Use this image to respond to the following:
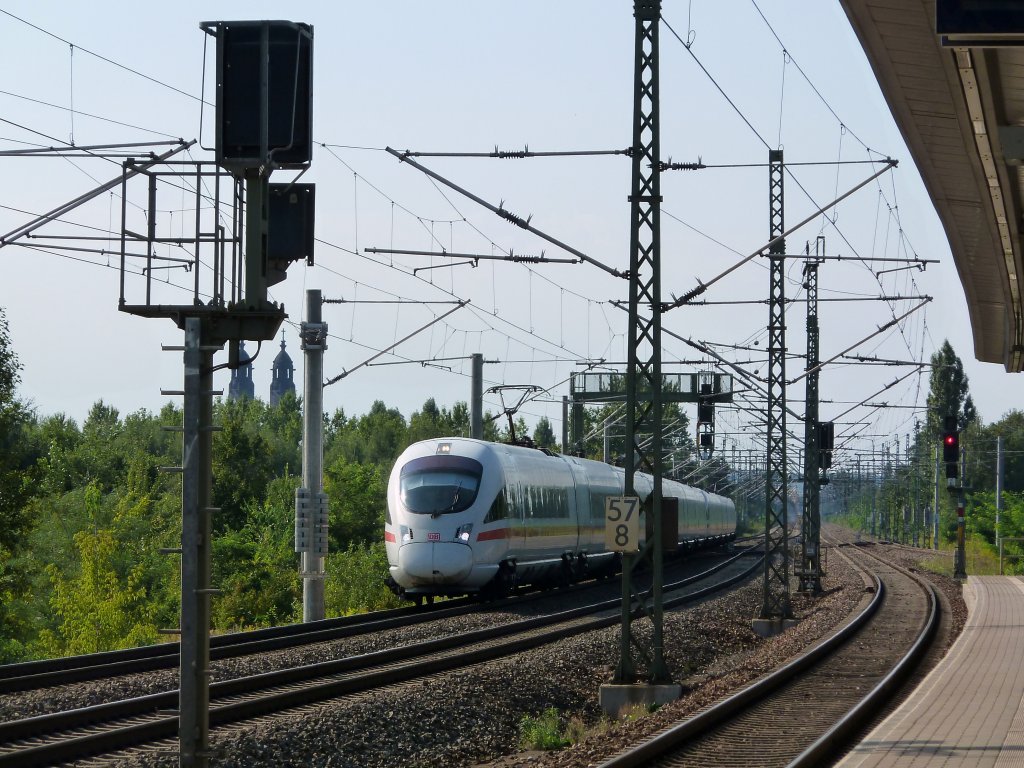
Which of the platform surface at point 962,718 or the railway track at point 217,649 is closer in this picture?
the platform surface at point 962,718

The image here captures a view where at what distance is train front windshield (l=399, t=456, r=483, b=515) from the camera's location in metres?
26.2

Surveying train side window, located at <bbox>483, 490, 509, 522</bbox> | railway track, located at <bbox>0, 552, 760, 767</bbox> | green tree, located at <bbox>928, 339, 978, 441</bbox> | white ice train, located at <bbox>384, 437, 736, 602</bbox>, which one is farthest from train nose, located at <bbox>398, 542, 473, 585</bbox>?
green tree, located at <bbox>928, 339, 978, 441</bbox>

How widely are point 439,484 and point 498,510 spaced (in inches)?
55.1

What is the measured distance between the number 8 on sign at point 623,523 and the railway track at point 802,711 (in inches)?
81.8

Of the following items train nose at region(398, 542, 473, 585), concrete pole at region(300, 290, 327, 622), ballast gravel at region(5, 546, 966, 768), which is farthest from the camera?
concrete pole at region(300, 290, 327, 622)

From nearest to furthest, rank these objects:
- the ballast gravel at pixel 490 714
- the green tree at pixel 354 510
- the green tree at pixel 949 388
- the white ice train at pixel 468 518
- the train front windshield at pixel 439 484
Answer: the ballast gravel at pixel 490 714, the white ice train at pixel 468 518, the train front windshield at pixel 439 484, the green tree at pixel 354 510, the green tree at pixel 949 388

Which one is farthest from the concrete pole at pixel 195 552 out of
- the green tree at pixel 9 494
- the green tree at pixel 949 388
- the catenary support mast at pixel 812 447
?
the green tree at pixel 949 388

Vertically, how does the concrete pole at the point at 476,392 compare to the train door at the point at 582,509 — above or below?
above

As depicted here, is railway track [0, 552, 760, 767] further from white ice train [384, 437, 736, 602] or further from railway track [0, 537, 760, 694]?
white ice train [384, 437, 736, 602]

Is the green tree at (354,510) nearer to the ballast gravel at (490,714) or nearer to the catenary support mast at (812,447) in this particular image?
the catenary support mast at (812,447)

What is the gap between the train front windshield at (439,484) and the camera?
26227 millimetres

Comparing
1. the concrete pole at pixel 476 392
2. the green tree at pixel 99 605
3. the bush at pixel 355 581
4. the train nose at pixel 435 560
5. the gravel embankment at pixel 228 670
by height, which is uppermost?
the concrete pole at pixel 476 392

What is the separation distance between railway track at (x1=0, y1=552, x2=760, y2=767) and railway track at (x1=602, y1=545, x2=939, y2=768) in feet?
13.0

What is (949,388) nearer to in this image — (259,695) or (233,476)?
(233,476)
